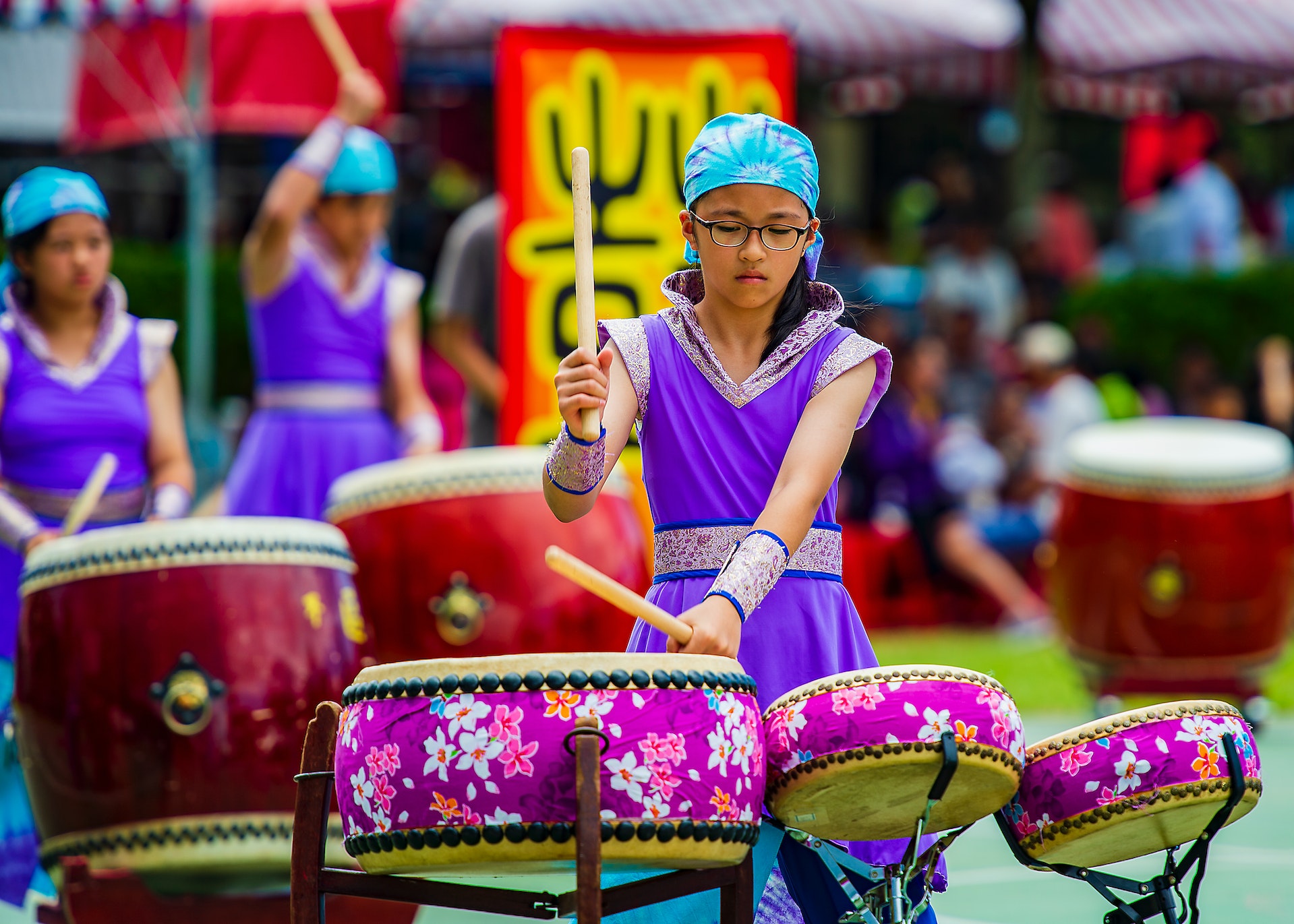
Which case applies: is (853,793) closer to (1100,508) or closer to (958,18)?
(1100,508)

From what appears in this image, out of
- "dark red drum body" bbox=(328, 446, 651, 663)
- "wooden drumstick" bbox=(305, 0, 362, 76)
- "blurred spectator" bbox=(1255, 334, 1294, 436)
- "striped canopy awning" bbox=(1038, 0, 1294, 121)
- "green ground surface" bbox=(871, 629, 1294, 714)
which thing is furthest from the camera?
"striped canopy awning" bbox=(1038, 0, 1294, 121)

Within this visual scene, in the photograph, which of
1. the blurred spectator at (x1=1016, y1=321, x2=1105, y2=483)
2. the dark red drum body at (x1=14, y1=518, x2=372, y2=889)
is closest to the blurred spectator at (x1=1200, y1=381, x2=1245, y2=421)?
the blurred spectator at (x1=1016, y1=321, x2=1105, y2=483)

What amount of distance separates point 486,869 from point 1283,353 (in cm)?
879

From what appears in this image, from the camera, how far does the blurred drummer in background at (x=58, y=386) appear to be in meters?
4.06

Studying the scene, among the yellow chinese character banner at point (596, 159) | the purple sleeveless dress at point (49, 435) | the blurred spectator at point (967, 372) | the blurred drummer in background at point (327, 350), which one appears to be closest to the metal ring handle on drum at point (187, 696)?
the purple sleeveless dress at point (49, 435)

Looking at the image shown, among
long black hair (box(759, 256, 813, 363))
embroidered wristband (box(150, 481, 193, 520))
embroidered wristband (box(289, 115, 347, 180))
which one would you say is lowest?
embroidered wristband (box(150, 481, 193, 520))

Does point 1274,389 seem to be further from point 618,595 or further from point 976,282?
point 618,595

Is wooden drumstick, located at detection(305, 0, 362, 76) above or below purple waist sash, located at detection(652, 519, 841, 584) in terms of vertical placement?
above

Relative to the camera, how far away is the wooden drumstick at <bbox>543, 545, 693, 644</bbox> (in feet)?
7.02

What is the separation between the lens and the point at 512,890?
2205 mm

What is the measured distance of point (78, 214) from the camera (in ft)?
13.4

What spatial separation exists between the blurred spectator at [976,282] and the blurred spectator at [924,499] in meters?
2.56

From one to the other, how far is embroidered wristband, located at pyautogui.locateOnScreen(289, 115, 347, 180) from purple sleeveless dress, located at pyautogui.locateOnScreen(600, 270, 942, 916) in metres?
2.61

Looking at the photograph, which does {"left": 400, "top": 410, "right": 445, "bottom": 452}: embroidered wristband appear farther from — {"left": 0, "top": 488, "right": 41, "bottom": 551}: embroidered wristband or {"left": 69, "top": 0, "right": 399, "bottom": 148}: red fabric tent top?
{"left": 69, "top": 0, "right": 399, "bottom": 148}: red fabric tent top
